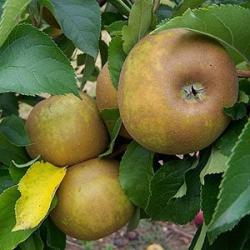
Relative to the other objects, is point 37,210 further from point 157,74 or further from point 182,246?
point 182,246

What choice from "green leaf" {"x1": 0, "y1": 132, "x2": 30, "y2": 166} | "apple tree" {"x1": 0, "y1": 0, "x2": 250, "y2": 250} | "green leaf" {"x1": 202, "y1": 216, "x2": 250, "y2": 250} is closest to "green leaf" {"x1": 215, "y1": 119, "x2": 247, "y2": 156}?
"apple tree" {"x1": 0, "y1": 0, "x2": 250, "y2": 250}

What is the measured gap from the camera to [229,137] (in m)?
0.75

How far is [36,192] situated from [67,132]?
10 cm

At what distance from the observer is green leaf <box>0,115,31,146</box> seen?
0.92 m

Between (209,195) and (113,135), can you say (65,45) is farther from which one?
(209,195)

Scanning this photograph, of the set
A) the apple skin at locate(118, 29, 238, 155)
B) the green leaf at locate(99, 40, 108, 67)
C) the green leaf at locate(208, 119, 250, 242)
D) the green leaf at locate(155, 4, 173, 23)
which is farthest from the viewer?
the green leaf at locate(99, 40, 108, 67)

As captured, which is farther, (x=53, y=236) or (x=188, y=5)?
(x=53, y=236)

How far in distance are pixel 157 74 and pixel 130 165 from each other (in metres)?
0.20

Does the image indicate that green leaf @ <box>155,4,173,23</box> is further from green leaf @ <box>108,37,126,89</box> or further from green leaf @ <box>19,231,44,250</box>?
green leaf @ <box>19,231,44,250</box>

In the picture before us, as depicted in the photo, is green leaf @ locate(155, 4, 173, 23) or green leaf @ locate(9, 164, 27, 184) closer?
green leaf @ locate(9, 164, 27, 184)

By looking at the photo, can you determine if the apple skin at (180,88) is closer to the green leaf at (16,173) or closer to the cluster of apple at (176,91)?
the cluster of apple at (176,91)

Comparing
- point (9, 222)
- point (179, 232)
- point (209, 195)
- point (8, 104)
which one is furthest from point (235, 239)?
point (179, 232)

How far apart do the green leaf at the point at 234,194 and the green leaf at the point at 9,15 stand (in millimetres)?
303

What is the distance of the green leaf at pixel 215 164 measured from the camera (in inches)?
29.0
